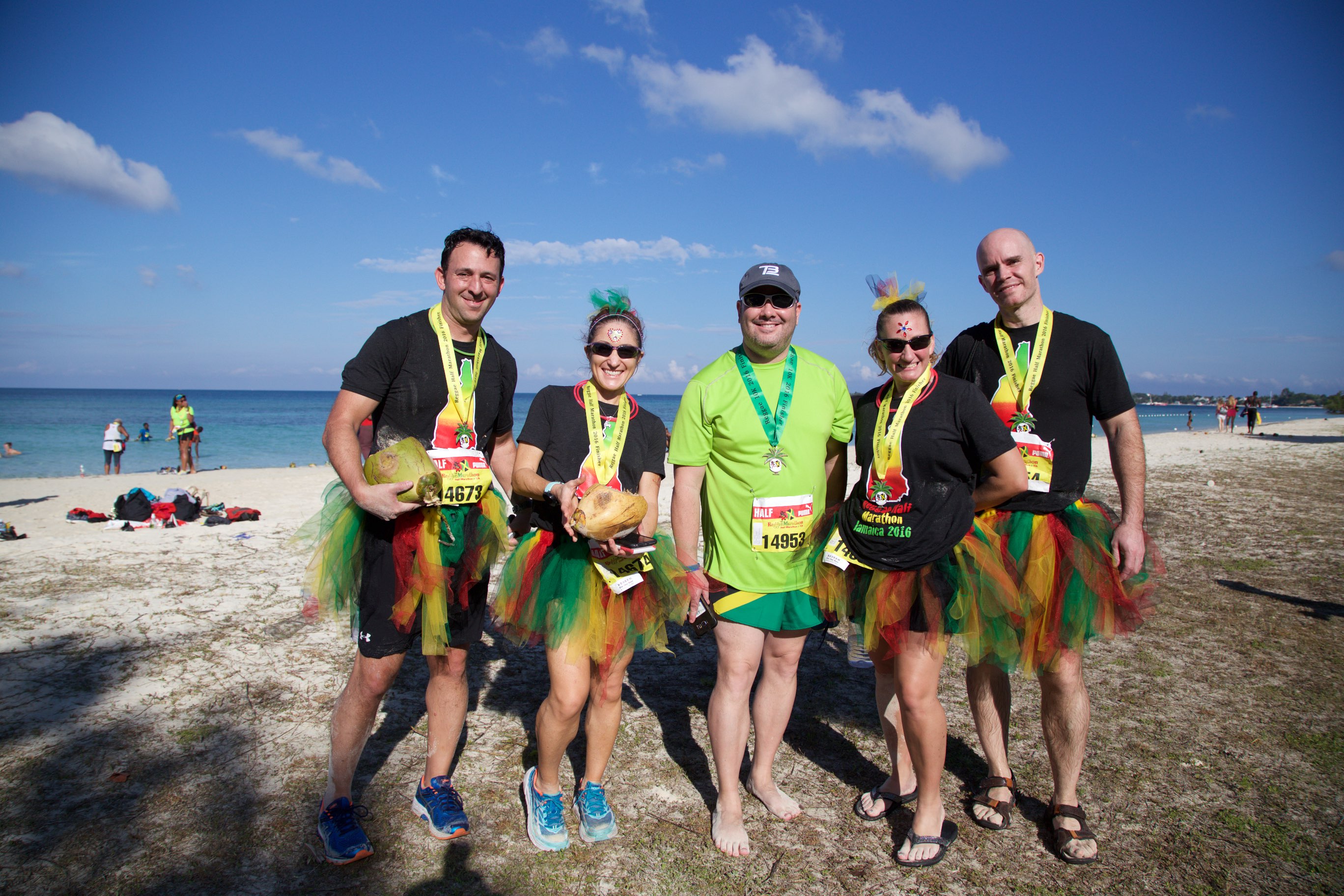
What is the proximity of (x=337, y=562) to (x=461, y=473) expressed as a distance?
625mm

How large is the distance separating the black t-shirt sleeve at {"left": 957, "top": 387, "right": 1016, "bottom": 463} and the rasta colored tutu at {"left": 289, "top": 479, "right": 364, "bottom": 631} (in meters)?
2.40

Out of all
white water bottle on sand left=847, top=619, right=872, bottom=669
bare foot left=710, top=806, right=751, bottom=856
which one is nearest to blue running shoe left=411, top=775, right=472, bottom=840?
bare foot left=710, top=806, right=751, bottom=856

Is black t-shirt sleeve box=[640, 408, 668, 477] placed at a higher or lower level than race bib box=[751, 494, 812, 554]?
higher

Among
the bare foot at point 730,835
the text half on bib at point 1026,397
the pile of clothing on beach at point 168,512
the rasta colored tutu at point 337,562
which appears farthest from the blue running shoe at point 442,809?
the pile of clothing on beach at point 168,512

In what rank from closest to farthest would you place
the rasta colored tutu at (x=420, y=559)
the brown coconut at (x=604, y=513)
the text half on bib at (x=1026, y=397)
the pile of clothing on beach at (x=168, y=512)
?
the brown coconut at (x=604, y=513) < the rasta colored tutu at (x=420, y=559) < the text half on bib at (x=1026, y=397) < the pile of clothing on beach at (x=168, y=512)

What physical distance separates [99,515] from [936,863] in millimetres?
11752

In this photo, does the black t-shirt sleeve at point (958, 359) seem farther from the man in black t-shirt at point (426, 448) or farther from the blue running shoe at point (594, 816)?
the blue running shoe at point (594, 816)

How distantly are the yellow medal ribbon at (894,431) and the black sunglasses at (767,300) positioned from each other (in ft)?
1.98

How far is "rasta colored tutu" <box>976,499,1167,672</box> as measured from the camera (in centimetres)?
262

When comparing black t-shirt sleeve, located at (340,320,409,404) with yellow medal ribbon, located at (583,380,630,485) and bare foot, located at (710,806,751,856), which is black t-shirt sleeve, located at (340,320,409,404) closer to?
yellow medal ribbon, located at (583,380,630,485)

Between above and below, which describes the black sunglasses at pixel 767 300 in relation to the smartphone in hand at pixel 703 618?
above

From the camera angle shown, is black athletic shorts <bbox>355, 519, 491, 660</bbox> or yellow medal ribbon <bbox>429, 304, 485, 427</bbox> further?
yellow medal ribbon <bbox>429, 304, 485, 427</bbox>

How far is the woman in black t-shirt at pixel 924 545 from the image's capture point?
2.56 meters

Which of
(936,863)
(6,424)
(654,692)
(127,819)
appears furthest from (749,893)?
(6,424)
